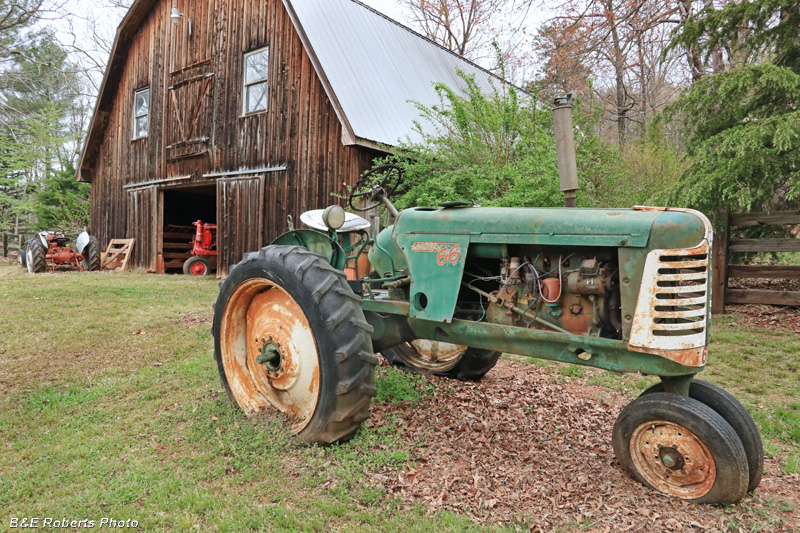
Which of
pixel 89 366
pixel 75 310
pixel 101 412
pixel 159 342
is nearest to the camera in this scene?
pixel 101 412

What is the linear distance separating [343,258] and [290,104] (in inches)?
288

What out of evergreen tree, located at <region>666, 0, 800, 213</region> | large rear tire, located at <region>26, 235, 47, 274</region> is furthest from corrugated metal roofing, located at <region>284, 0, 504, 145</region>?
large rear tire, located at <region>26, 235, 47, 274</region>

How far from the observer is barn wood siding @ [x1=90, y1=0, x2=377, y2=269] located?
9.84 metres

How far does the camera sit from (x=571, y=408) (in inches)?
150

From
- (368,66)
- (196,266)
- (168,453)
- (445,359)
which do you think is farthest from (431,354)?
(196,266)

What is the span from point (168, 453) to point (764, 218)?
7385mm

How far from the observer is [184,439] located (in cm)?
317

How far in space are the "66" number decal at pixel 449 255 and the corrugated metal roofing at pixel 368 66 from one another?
18.4 feet

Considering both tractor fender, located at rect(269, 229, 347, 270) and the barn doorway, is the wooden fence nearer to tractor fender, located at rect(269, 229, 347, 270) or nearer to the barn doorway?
tractor fender, located at rect(269, 229, 347, 270)

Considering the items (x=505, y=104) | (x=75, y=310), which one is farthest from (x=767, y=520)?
(x=75, y=310)

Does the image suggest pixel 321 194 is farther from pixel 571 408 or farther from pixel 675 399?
pixel 675 399

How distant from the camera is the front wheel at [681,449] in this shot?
231 cm

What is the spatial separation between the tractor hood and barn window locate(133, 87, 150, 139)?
43.3 feet

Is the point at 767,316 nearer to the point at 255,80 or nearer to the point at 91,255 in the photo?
the point at 255,80
